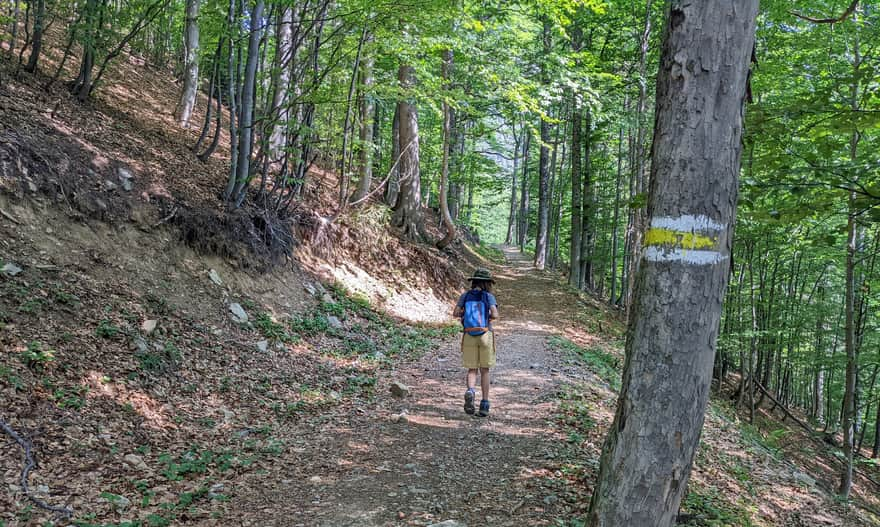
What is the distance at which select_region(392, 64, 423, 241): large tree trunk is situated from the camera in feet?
52.0

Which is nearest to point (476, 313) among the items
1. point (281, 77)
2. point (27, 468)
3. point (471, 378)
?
point (471, 378)

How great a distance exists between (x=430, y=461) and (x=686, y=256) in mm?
3668

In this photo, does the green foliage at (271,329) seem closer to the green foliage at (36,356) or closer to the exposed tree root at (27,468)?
the green foliage at (36,356)

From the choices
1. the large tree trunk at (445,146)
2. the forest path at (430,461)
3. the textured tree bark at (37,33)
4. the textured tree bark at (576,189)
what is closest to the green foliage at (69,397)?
the forest path at (430,461)

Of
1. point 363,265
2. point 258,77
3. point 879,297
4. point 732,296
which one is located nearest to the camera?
point 258,77

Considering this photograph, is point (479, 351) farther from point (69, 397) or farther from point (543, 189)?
point (543, 189)

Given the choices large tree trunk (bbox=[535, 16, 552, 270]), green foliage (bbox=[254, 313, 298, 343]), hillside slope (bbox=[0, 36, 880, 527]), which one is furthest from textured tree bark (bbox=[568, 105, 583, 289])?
green foliage (bbox=[254, 313, 298, 343])

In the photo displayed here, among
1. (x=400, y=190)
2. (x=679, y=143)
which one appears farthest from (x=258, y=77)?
(x=679, y=143)

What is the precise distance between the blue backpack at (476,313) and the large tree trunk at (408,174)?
30.0 ft

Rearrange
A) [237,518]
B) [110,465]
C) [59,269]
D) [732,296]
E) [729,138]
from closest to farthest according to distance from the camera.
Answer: [729,138] → [237,518] → [110,465] → [59,269] → [732,296]

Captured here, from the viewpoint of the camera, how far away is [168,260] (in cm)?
786

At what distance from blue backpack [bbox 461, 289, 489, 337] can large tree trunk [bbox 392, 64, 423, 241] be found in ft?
30.0

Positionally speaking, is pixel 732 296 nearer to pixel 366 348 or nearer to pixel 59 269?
pixel 366 348

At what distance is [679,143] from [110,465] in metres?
4.88
